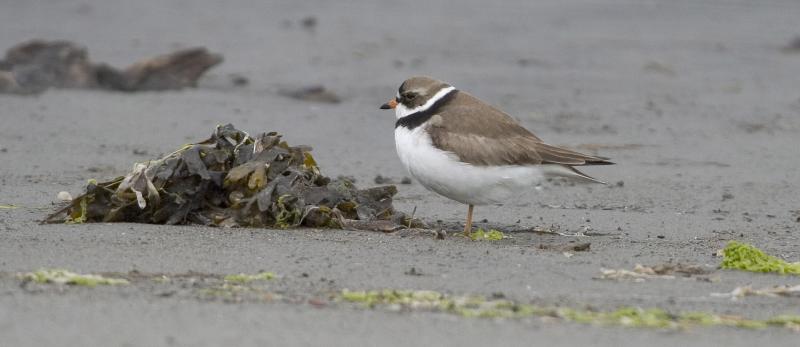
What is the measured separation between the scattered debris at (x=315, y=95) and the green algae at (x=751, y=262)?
5442mm

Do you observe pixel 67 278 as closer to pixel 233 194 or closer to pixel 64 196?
pixel 233 194

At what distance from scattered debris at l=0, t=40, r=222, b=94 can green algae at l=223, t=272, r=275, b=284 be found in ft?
18.2

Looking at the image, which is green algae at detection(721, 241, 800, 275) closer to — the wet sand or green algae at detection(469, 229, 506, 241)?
the wet sand

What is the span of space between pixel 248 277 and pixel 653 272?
173 centimetres

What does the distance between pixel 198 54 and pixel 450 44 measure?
3.72 metres

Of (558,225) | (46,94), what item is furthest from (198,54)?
(558,225)

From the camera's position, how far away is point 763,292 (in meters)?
4.87

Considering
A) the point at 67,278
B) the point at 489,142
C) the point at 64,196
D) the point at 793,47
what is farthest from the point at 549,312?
the point at 793,47

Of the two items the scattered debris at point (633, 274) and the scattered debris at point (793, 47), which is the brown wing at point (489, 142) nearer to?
the scattered debris at point (633, 274)

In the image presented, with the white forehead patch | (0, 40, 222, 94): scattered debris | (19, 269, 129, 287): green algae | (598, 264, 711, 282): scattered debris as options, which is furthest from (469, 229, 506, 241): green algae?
(0, 40, 222, 94): scattered debris

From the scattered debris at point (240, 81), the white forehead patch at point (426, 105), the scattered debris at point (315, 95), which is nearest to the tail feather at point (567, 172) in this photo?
the white forehead patch at point (426, 105)

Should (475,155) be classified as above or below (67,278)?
above

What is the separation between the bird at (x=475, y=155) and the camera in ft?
20.9

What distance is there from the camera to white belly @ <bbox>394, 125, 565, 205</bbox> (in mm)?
6359
